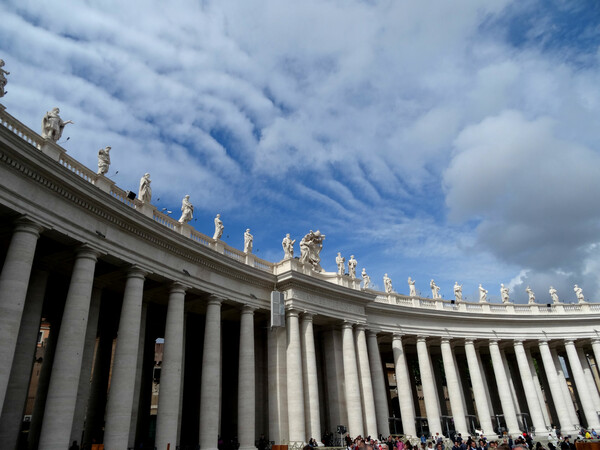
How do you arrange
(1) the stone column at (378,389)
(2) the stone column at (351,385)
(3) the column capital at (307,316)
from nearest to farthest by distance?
(2) the stone column at (351,385) < (3) the column capital at (307,316) < (1) the stone column at (378,389)

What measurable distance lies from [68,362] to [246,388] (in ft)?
48.1

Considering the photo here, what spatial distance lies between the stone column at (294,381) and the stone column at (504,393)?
92.5 ft

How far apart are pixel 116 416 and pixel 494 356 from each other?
45743 mm

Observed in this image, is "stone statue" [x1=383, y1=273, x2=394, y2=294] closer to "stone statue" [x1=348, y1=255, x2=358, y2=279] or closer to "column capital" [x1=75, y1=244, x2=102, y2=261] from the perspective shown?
"stone statue" [x1=348, y1=255, x2=358, y2=279]

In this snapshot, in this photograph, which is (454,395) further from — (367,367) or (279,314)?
(279,314)

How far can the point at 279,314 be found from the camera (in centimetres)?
3688

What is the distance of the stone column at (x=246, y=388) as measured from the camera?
3275cm

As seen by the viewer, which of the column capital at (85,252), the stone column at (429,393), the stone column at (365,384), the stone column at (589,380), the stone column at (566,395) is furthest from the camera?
the stone column at (589,380)

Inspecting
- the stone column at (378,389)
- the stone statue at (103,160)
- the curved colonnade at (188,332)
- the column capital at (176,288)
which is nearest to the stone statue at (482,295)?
the curved colonnade at (188,332)

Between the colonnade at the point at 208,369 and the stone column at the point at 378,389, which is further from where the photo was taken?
the stone column at the point at 378,389

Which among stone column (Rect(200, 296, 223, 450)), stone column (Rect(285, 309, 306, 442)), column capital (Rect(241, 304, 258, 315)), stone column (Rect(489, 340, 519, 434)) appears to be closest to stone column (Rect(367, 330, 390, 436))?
stone column (Rect(285, 309, 306, 442))

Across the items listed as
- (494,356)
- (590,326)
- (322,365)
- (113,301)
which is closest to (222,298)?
(113,301)

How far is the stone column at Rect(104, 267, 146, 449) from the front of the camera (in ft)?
82.2

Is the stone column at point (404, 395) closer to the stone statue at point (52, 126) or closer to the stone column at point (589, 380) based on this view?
the stone column at point (589, 380)
